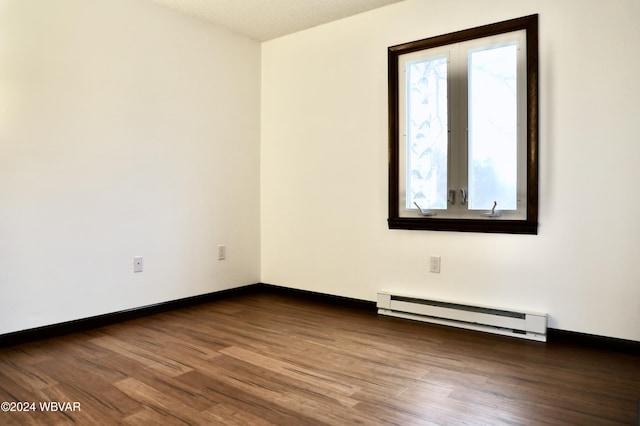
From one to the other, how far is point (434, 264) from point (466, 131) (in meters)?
0.98

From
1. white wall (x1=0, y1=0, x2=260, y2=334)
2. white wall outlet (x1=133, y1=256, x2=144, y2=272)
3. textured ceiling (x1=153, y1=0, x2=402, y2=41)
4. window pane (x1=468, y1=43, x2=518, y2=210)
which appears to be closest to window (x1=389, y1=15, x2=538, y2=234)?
window pane (x1=468, y1=43, x2=518, y2=210)

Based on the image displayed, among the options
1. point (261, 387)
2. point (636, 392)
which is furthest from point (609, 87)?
point (261, 387)

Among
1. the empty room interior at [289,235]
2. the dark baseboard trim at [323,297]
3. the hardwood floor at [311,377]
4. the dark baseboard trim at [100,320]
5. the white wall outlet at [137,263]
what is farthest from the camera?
the dark baseboard trim at [323,297]

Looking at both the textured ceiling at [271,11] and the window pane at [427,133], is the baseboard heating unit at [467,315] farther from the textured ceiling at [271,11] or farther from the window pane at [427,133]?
the textured ceiling at [271,11]

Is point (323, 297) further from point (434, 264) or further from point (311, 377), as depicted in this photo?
point (311, 377)

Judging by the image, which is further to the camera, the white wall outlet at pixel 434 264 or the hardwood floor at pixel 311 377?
the white wall outlet at pixel 434 264

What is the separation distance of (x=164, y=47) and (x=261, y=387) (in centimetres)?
271

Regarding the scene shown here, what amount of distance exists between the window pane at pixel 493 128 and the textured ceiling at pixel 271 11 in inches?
37.6

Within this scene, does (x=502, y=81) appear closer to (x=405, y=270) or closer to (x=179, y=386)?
(x=405, y=270)

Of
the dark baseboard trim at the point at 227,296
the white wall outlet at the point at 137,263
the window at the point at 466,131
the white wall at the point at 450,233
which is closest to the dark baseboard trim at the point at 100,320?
the dark baseboard trim at the point at 227,296

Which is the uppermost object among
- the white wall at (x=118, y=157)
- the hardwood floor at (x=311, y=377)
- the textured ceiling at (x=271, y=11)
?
the textured ceiling at (x=271, y=11)

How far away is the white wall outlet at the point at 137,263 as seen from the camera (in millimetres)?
3283

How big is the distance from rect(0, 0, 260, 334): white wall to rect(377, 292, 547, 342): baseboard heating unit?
1.56 metres

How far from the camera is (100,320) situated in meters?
3.06
